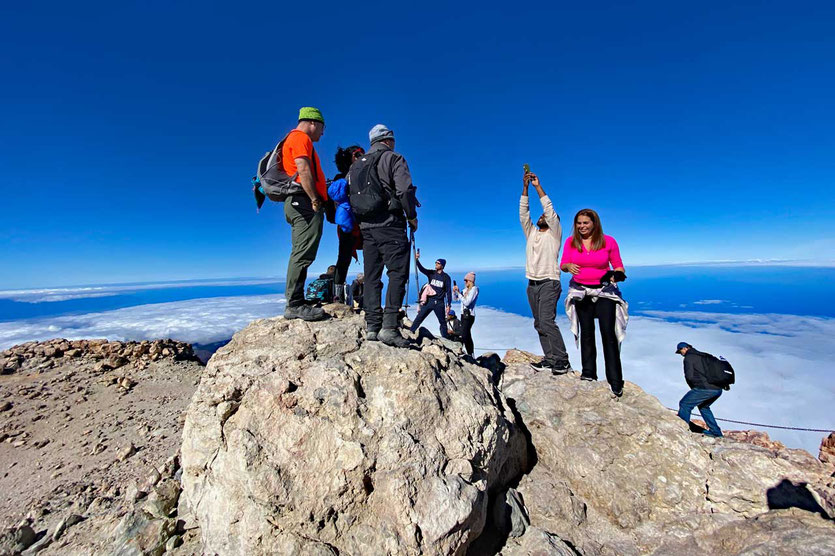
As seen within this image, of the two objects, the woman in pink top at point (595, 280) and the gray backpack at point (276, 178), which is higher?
the gray backpack at point (276, 178)

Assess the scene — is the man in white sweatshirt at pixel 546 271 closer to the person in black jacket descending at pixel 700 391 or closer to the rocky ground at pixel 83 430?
the person in black jacket descending at pixel 700 391

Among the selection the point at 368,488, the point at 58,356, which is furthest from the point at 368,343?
the point at 58,356

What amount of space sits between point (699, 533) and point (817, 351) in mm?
129090

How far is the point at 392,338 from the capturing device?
4.14 m

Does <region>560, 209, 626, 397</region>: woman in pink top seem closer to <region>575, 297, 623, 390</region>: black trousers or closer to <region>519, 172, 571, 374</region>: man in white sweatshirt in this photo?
<region>575, 297, 623, 390</region>: black trousers

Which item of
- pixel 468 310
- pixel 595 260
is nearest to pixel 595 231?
pixel 595 260

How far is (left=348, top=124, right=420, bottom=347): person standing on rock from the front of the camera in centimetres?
381

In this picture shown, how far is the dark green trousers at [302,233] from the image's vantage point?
432 centimetres

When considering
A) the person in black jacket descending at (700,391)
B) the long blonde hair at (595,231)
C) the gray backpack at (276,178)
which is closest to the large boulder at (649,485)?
the person in black jacket descending at (700,391)

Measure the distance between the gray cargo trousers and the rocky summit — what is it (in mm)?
372

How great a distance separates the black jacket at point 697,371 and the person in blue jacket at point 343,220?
22.3 ft

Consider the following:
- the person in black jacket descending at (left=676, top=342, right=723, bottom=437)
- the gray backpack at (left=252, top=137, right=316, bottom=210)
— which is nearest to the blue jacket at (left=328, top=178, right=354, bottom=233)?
the gray backpack at (left=252, top=137, right=316, bottom=210)

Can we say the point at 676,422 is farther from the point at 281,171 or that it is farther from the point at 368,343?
the point at 281,171

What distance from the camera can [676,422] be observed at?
4.29 meters
